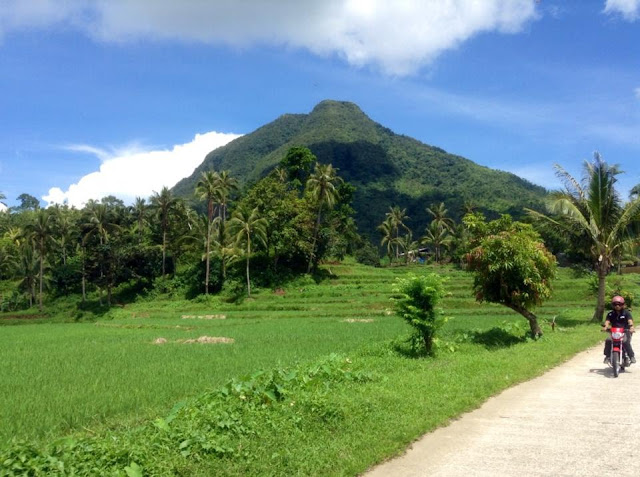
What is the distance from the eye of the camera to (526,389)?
9203 millimetres

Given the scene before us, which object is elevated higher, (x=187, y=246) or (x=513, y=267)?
(x=187, y=246)

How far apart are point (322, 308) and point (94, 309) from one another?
24.8 meters

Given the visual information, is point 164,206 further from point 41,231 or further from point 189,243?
point 41,231

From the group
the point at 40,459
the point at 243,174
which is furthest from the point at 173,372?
the point at 243,174

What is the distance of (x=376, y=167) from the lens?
410 ft

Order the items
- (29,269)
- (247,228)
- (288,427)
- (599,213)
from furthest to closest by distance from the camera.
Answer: (29,269)
(247,228)
(599,213)
(288,427)

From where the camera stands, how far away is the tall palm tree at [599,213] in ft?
70.0

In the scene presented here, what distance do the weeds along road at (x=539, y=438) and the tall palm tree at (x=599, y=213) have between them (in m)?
13.9

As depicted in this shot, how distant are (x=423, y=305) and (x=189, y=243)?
46384 mm

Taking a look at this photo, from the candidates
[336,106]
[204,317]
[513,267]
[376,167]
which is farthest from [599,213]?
[336,106]

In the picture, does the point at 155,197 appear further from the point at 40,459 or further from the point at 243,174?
the point at 243,174

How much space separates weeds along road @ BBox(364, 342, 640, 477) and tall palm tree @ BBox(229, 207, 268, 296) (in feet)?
128

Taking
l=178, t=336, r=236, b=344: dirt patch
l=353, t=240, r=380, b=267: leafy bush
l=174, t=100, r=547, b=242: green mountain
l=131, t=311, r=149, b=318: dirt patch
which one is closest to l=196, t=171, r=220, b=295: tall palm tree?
l=131, t=311, r=149, b=318: dirt patch

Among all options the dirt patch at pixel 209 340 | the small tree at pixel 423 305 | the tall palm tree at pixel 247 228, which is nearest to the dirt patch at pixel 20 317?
the tall palm tree at pixel 247 228
